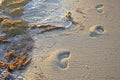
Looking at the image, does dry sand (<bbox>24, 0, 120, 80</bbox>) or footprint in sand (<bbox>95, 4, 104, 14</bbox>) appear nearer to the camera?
dry sand (<bbox>24, 0, 120, 80</bbox>)

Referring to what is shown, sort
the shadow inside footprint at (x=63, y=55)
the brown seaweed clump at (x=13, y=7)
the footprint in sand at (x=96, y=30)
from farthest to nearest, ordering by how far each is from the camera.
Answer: the brown seaweed clump at (x=13, y=7) < the footprint in sand at (x=96, y=30) < the shadow inside footprint at (x=63, y=55)

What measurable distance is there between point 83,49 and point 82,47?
0.05 meters

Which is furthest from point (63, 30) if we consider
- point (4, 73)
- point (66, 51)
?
point (4, 73)

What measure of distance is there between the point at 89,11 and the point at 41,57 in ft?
4.58

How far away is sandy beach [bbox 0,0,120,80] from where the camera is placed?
348cm

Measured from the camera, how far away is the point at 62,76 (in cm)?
345

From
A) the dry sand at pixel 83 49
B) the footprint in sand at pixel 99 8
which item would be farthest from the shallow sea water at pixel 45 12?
the footprint in sand at pixel 99 8

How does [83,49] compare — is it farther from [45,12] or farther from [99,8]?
[45,12]

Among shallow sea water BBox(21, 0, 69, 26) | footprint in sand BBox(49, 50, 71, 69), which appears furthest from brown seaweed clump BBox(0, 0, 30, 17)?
footprint in sand BBox(49, 50, 71, 69)

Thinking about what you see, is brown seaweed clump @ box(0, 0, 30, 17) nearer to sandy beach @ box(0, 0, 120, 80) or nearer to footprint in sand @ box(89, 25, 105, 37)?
sandy beach @ box(0, 0, 120, 80)

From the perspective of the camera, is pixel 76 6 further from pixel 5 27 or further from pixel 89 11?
pixel 5 27

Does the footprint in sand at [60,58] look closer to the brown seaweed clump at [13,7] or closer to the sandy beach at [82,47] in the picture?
Result: the sandy beach at [82,47]

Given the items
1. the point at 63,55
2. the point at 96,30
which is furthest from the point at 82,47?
the point at 96,30

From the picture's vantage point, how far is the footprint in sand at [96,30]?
13.5 feet
